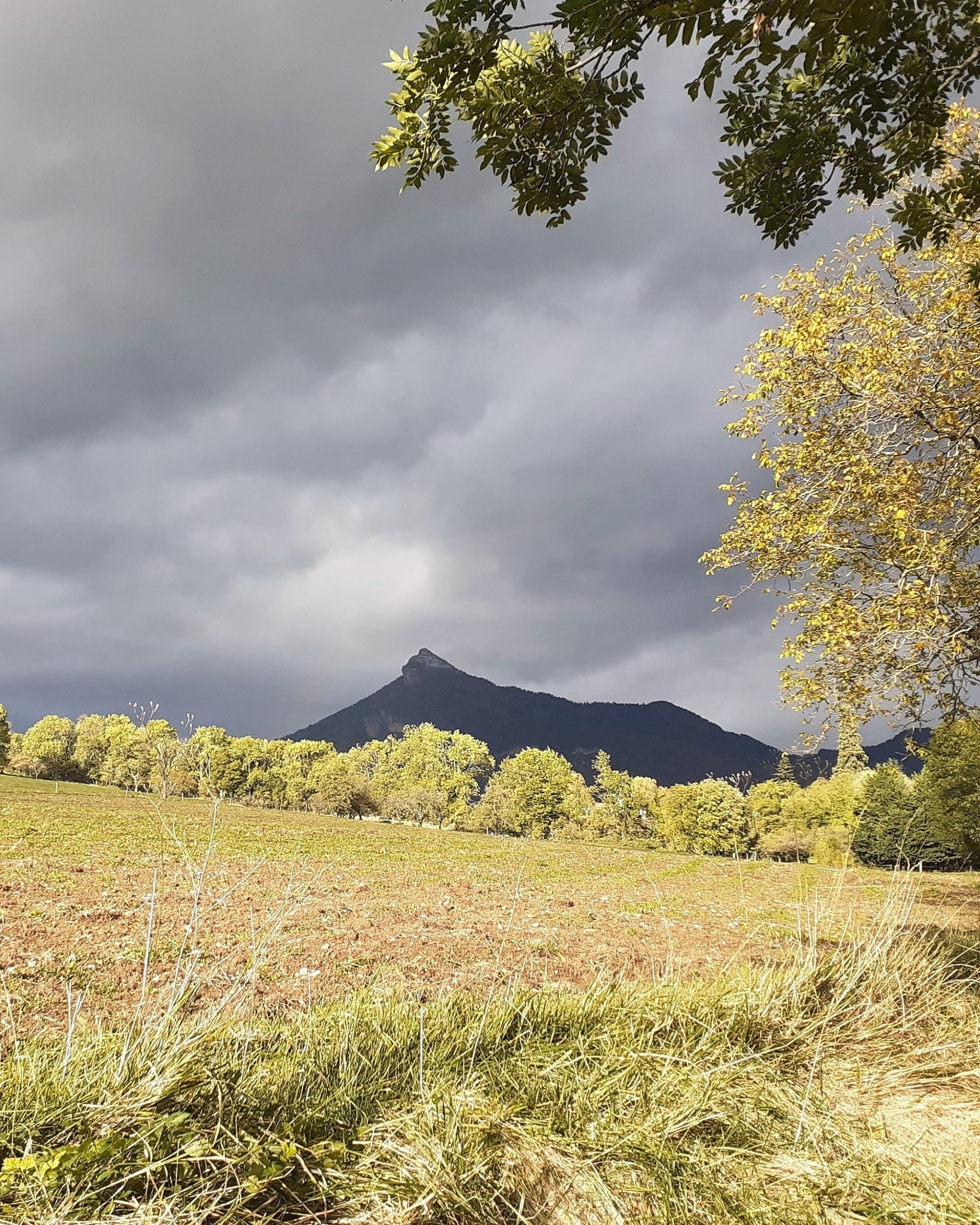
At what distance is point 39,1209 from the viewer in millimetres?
2025

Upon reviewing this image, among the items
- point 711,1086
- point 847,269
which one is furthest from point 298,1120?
point 847,269

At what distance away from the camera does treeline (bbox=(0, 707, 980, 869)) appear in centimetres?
4256

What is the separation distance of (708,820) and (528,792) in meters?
19.9

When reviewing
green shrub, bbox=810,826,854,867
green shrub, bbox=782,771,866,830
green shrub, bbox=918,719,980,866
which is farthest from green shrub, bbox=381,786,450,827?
green shrub, bbox=918,719,980,866

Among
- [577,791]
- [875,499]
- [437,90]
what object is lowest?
[577,791]

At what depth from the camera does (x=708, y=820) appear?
64812 mm

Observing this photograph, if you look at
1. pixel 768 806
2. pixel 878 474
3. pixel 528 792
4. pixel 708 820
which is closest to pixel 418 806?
pixel 528 792

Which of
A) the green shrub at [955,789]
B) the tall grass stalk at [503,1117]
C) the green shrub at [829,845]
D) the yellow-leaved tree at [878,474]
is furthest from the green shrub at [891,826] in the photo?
the tall grass stalk at [503,1117]

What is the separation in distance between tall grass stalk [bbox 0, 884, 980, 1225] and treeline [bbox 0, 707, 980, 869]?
30.3 m

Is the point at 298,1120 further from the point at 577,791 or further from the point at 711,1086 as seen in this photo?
the point at 577,791

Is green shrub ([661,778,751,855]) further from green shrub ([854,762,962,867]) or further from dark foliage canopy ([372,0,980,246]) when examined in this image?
dark foliage canopy ([372,0,980,246])

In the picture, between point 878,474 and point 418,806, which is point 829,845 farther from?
point 418,806

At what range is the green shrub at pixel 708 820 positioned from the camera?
6366 centimetres

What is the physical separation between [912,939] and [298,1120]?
6.66 metres
